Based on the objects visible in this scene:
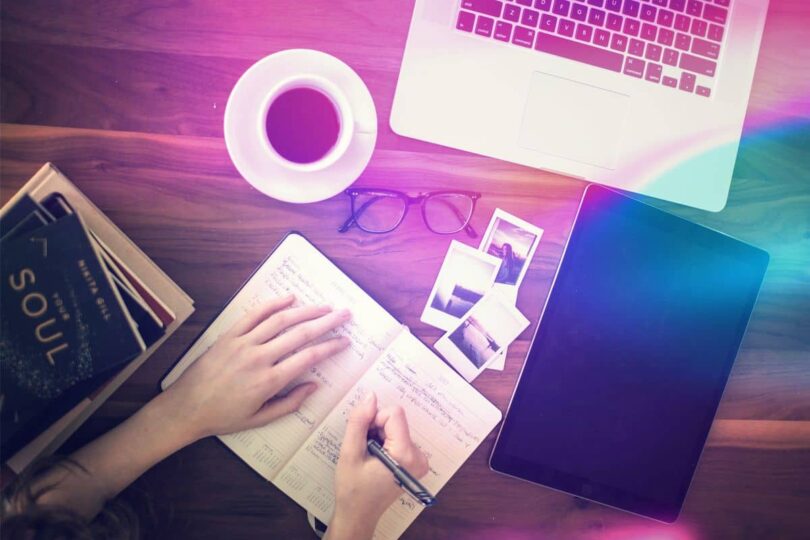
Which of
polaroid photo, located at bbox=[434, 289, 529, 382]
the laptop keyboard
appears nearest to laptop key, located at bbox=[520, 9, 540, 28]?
the laptop keyboard

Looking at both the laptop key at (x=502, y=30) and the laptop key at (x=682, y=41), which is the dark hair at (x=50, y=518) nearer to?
the laptop key at (x=502, y=30)

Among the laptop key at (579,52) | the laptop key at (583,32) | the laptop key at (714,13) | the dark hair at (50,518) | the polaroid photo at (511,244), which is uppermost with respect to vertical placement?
the laptop key at (714,13)

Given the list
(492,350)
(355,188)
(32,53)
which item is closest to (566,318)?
(492,350)

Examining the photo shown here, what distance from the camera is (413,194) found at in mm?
830

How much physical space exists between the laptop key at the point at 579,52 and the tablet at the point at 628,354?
0.17 metres

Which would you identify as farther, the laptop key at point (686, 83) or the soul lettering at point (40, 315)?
the laptop key at point (686, 83)

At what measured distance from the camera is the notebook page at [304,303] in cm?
81

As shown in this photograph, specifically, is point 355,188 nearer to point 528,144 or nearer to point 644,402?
point 528,144

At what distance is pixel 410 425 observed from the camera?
83 centimetres

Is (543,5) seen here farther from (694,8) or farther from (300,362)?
(300,362)

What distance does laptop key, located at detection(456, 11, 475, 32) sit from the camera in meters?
0.77

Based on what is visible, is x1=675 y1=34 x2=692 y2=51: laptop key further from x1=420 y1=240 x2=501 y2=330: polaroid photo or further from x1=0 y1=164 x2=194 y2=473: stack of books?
x1=0 y1=164 x2=194 y2=473: stack of books

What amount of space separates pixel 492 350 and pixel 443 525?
0.27 meters

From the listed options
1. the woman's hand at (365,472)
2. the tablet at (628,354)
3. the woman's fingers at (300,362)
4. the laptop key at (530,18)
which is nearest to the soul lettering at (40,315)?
the woman's fingers at (300,362)
